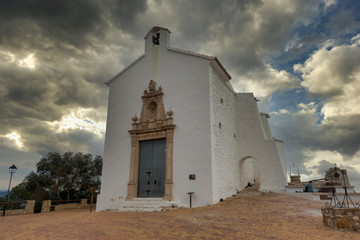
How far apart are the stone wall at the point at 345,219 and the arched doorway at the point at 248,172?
979 cm

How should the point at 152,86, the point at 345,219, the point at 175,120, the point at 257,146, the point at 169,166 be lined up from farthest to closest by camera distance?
the point at 257,146 < the point at 152,86 < the point at 175,120 < the point at 169,166 < the point at 345,219

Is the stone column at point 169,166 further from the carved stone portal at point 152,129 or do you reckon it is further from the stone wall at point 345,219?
the stone wall at point 345,219

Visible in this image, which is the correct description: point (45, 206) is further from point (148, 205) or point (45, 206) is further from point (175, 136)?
point (175, 136)

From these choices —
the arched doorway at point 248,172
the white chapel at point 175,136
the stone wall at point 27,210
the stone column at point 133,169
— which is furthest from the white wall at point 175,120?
the arched doorway at point 248,172

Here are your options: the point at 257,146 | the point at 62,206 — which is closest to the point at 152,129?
the point at 257,146

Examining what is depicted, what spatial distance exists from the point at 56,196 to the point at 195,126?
12607 millimetres

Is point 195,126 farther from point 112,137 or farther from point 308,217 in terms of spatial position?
point 308,217

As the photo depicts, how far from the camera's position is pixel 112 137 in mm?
15141

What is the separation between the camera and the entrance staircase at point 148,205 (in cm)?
1105

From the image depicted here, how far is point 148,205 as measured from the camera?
11453 millimetres

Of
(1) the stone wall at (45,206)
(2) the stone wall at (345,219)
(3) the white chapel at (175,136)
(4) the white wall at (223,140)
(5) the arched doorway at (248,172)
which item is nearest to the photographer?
(2) the stone wall at (345,219)

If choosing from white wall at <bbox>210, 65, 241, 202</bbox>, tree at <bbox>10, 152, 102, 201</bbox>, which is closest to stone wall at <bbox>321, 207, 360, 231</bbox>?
white wall at <bbox>210, 65, 241, 202</bbox>

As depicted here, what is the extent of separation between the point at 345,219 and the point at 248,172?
1244cm

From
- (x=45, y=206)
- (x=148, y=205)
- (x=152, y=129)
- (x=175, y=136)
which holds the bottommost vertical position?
(x=45, y=206)
